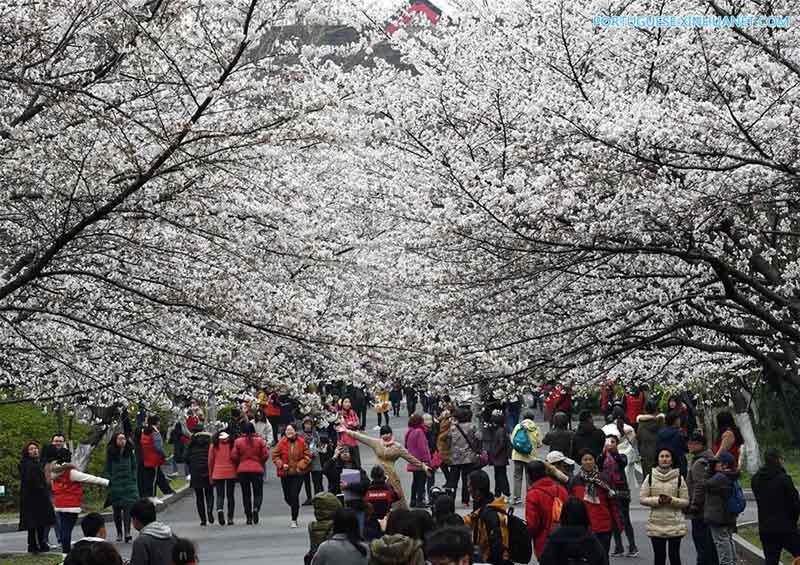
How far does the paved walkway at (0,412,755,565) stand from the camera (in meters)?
16.3

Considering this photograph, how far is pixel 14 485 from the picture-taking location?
75.4 feet

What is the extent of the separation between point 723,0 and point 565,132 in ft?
8.30

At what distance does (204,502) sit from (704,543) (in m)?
9.56

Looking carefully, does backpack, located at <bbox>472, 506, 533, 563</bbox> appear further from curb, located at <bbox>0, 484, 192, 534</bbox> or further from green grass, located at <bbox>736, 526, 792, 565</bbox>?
curb, located at <bbox>0, 484, 192, 534</bbox>

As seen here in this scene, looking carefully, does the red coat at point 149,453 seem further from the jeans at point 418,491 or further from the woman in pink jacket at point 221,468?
the jeans at point 418,491

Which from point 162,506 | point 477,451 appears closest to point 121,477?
point 162,506

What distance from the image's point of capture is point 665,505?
13555 millimetres

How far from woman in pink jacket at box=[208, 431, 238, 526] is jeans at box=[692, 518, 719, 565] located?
8.57 meters

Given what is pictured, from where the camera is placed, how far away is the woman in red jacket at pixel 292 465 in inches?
785

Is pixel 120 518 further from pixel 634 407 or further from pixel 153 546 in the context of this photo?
pixel 634 407

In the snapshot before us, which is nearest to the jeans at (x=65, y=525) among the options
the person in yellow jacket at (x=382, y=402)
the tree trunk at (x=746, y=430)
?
the person in yellow jacket at (x=382, y=402)

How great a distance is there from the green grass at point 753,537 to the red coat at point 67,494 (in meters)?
8.44

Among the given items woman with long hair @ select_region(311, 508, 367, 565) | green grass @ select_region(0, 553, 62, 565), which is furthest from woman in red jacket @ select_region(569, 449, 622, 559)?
green grass @ select_region(0, 553, 62, 565)

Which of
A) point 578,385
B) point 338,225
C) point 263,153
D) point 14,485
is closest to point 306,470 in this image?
point 338,225
